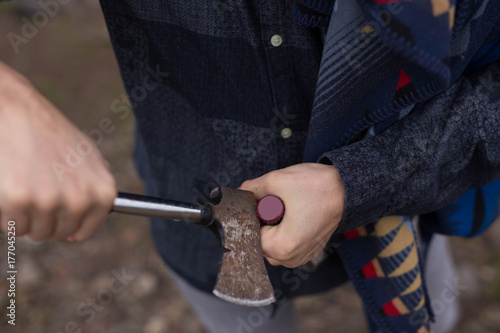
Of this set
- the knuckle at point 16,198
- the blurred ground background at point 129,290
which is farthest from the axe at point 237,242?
the blurred ground background at point 129,290

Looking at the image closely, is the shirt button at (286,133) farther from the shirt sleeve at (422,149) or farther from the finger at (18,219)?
the finger at (18,219)

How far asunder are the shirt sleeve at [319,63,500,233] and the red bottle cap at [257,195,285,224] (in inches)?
4.8

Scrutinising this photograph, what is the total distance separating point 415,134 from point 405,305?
0.46 m

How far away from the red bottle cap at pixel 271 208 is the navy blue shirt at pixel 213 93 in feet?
0.70

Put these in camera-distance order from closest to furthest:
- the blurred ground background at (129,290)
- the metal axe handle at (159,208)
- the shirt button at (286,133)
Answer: the metal axe handle at (159,208) → the shirt button at (286,133) → the blurred ground background at (129,290)

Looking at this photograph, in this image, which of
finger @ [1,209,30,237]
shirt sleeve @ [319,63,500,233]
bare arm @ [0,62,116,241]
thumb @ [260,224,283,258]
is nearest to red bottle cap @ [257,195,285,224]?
thumb @ [260,224,283,258]

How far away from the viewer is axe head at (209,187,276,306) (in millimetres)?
856

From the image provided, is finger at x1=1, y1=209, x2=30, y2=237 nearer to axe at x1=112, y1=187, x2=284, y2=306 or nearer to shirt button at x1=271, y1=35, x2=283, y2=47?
axe at x1=112, y1=187, x2=284, y2=306

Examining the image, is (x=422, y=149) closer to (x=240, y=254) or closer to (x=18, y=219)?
(x=240, y=254)

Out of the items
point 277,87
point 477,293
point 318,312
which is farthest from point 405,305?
point 477,293

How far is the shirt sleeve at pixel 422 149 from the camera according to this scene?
0.82 m

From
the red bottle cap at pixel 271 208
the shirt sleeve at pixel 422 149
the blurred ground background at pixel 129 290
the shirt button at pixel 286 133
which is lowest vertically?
the blurred ground background at pixel 129 290

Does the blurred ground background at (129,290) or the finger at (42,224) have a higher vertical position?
the finger at (42,224)

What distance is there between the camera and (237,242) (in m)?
0.86
